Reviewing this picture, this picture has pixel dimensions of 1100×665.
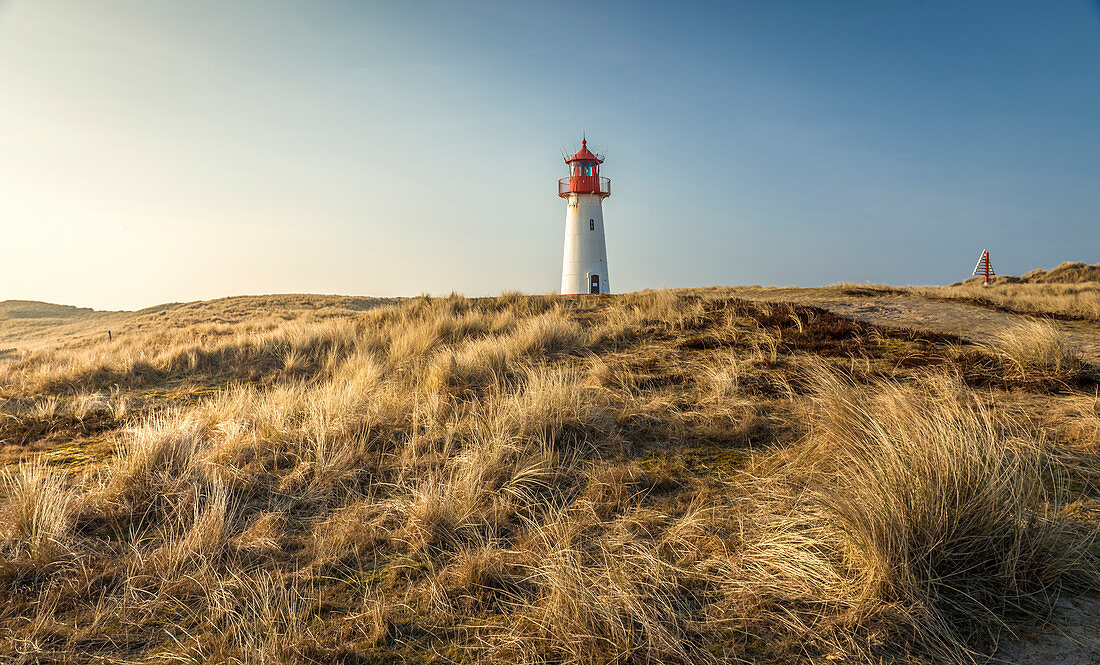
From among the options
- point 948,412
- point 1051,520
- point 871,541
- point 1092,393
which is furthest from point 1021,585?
point 1092,393

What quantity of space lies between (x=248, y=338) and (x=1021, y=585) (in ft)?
40.7

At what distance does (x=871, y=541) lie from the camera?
99.9 inches

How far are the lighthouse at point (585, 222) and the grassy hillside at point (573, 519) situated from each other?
21255mm

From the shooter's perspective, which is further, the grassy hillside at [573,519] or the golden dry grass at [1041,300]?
the golden dry grass at [1041,300]

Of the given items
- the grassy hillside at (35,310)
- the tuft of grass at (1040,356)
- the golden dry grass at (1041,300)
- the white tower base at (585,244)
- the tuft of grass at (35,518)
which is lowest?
the tuft of grass at (35,518)

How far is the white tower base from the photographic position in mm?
27219

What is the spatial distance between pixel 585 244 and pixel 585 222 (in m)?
1.10

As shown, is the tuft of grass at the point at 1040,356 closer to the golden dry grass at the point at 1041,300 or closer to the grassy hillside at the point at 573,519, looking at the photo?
the grassy hillside at the point at 573,519

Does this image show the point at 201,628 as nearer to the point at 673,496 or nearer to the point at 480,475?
the point at 480,475

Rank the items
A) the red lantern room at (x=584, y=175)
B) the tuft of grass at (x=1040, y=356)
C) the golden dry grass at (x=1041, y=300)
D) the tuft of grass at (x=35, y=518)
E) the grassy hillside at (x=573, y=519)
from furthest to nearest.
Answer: the red lantern room at (x=584, y=175)
the golden dry grass at (x=1041, y=300)
the tuft of grass at (x=1040, y=356)
the tuft of grass at (x=35, y=518)
the grassy hillside at (x=573, y=519)

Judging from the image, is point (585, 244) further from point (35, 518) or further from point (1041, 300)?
point (35, 518)

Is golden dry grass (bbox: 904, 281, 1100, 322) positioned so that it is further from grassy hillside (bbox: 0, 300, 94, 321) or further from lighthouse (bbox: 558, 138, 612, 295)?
grassy hillside (bbox: 0, 300, 94, 321)

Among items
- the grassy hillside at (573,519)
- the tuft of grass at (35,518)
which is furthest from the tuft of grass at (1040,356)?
the tuft of grass at (35,518)

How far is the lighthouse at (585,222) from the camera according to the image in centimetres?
2717
